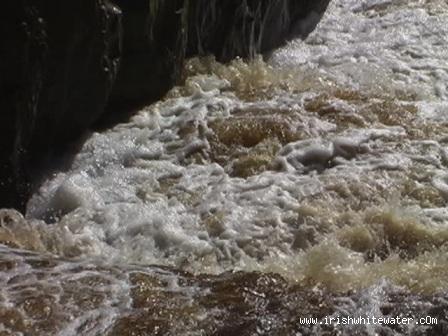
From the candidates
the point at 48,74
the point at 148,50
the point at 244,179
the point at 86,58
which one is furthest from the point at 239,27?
the point at 48,74

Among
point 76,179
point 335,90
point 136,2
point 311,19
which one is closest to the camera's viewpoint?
point 76,179

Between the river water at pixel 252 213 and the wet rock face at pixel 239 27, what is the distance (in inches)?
8.2

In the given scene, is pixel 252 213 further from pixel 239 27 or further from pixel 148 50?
pixel 239 27

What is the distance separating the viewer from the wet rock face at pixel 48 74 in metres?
5.45

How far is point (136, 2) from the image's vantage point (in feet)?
22.0

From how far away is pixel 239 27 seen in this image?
8227 mm

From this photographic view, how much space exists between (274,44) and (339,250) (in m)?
4.35

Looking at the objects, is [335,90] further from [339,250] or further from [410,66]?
[339,250]

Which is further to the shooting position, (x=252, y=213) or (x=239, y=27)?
(x=239, y=27)

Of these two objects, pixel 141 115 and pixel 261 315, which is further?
pixel 141 115

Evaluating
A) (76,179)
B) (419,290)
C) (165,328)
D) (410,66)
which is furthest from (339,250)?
(410,66)

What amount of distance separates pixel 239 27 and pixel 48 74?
9.35ft

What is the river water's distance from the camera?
12.7 ft

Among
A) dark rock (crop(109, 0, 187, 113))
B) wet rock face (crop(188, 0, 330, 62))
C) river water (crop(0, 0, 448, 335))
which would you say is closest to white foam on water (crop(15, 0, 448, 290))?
river water (crop(0, 0, 448, 335))
